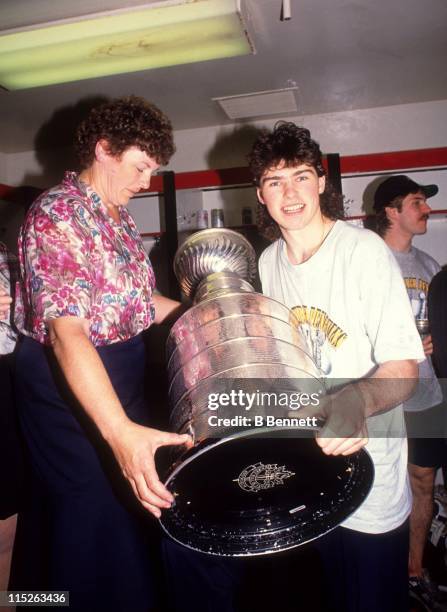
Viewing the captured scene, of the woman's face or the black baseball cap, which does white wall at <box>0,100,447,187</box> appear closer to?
the black baseball cap

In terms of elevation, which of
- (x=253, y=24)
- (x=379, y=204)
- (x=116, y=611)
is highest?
(x=253, y=24)

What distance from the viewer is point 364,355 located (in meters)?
1.19

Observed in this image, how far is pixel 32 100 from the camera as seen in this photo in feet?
11.0

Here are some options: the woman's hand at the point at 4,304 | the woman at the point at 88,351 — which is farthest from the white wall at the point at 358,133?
the woman's hand at the point at 4,304

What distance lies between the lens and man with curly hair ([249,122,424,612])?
108 centimetres

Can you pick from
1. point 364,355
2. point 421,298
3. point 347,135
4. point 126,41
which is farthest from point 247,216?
point 364,355

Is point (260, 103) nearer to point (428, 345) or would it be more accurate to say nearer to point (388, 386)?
point (428, 345)

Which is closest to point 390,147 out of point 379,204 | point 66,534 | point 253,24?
point 379,204

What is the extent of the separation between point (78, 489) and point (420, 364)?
1956mm

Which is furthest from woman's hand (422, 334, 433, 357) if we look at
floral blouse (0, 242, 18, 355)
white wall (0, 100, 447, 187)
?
white wall (0, 100, 447, 187)

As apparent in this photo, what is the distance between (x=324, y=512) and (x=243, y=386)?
1.26 feet

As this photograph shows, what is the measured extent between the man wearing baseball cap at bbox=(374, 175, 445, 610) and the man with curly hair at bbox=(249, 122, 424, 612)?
4.10 feet

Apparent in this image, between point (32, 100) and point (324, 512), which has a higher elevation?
point (32, 100)

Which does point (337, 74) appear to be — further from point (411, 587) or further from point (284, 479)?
point (411, 587)
